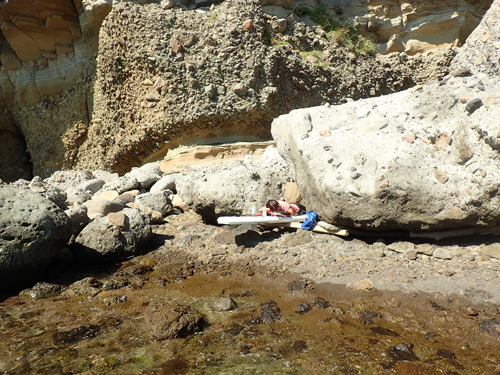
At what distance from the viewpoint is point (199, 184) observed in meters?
4.80

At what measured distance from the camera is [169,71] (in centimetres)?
727

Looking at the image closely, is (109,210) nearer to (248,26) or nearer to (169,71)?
(169,71)

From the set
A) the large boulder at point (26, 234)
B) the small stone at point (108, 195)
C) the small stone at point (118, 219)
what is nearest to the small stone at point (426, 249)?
the small stone at point (118, 219)

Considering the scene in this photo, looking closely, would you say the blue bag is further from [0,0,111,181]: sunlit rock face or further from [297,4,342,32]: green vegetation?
[0,0,111,181]: sunlit rock face

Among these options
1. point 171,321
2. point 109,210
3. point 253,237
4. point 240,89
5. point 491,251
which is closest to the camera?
point 171,321

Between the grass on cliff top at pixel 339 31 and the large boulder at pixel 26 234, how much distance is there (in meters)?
6.99

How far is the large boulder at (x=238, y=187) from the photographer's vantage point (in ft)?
15.1

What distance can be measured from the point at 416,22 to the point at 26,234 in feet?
29.7

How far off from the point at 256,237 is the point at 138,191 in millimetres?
2747

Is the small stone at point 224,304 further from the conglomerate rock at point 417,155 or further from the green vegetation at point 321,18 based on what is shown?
the green vegetation at point 321,18

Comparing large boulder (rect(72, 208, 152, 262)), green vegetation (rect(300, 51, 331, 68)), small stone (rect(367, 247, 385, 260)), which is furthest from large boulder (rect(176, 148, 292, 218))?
A: green vegetation (rect(300, 51, 331, 68))

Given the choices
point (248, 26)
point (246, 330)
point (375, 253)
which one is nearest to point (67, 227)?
point (246, 330)

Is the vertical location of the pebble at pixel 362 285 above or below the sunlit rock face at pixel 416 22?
below

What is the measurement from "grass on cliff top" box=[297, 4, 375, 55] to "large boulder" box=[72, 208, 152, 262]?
633 centimetres
